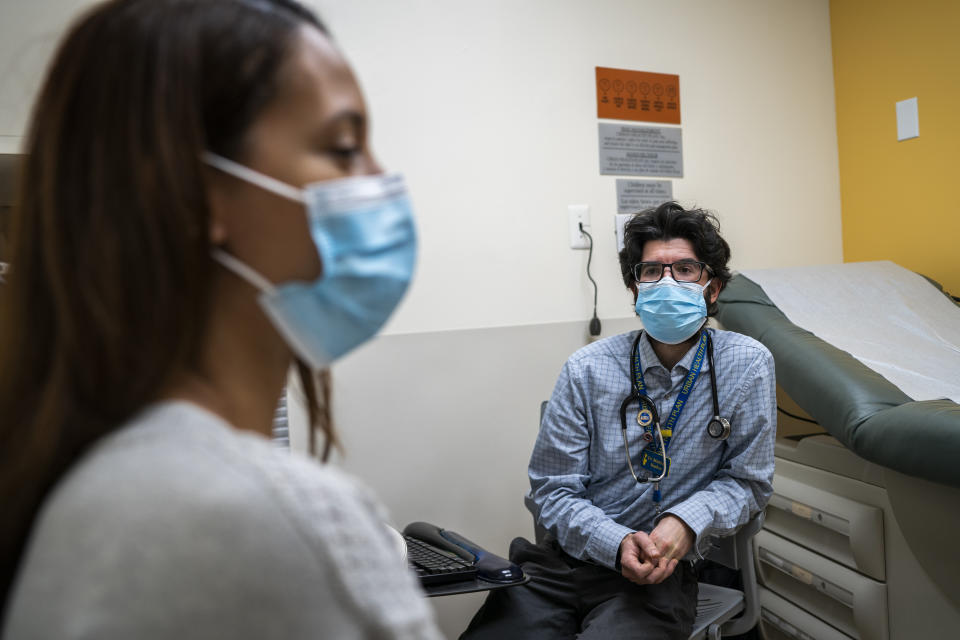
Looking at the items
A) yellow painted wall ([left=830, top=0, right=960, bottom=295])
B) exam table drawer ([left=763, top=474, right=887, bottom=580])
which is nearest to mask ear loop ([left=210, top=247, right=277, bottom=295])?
exam table drawer ([left=763, top=474, right=887, bottom=580])

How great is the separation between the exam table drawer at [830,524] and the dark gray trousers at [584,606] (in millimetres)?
501

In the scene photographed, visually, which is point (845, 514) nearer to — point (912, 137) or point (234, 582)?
point (912, 137)

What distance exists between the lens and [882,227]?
Answer: 272cm

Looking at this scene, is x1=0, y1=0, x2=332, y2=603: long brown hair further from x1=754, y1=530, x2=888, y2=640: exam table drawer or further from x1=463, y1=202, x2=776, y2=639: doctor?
x1=754, y1=530, x2=888, y2=640: exam table drawer

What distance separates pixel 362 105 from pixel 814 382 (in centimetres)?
164

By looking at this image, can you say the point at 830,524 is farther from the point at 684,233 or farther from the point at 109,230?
the point at 109,230

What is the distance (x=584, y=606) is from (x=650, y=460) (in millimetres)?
372

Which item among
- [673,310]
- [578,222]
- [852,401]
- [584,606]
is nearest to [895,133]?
[578,222]

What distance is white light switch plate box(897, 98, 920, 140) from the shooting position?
8.34 ft

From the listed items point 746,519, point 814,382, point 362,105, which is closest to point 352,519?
point 362,105

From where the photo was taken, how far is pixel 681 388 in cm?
171

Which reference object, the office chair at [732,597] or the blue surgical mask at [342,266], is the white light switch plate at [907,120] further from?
the blue surgical mask at [342,266]

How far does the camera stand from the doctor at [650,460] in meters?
1.51

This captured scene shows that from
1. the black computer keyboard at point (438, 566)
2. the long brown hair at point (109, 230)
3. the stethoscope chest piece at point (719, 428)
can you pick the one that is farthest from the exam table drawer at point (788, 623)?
the long brown hair at point (109, 230)
